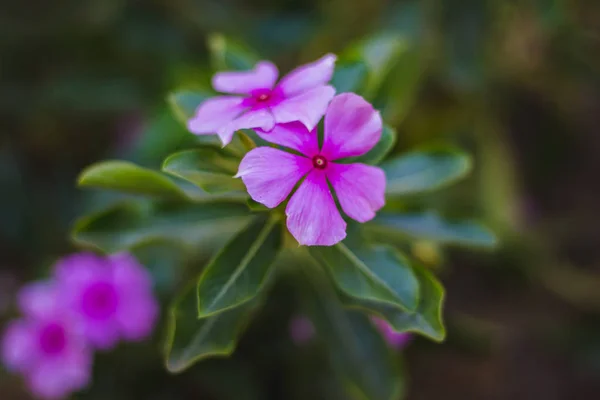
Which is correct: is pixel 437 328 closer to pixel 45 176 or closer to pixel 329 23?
pixel 329 23

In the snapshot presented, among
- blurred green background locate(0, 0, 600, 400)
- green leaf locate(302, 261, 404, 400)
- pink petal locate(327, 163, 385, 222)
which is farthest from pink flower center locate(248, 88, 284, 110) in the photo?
blurred green background locate(0, 0, 600, 400)

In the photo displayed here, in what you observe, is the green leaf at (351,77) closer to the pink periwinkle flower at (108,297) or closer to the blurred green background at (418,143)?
the blurred green background at (418,143)

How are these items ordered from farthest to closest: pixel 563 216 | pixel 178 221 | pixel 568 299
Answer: pixel 563 216 → pixel 568 299 → pixel 178 221

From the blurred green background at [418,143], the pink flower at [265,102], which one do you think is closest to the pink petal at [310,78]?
the pink flower at [265,102]

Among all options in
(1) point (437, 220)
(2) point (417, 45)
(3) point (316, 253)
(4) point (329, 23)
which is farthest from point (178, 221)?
(4) point (329, 23)

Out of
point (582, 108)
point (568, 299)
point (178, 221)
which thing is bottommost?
point (568, 299)

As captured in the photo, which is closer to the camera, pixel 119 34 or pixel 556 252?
pixel 119 34
